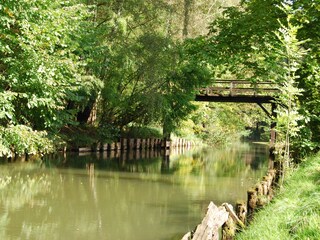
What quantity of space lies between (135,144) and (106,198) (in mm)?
18562

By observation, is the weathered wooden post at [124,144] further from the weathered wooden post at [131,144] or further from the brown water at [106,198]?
the brown water at [106,198]

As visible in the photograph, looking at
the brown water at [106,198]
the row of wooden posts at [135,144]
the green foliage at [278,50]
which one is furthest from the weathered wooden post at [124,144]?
the green foliage at [278,50]

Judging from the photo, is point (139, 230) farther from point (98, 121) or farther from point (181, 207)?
point (98, 121)

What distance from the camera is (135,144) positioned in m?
30.8

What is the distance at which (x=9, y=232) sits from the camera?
27.0ft

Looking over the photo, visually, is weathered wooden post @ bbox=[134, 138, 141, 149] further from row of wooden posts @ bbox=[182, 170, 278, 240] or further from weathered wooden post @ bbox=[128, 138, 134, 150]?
row of wooden posts @ bbox=[182, 170, 278, 240]

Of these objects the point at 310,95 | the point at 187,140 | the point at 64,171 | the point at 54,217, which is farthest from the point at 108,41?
the point at 187,140

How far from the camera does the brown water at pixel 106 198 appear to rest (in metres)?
8.82

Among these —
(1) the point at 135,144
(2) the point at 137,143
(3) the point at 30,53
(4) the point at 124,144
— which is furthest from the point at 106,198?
(2) the point at 137,143

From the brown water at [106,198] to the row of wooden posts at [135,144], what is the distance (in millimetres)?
5999

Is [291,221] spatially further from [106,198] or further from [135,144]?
[135,144]

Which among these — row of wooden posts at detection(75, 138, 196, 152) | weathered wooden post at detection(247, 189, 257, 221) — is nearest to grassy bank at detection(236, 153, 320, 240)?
weathered wooden post at detection(247, 189, 257, 221)

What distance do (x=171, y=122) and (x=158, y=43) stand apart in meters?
8.22

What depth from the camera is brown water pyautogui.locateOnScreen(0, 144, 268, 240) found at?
8.82 m
